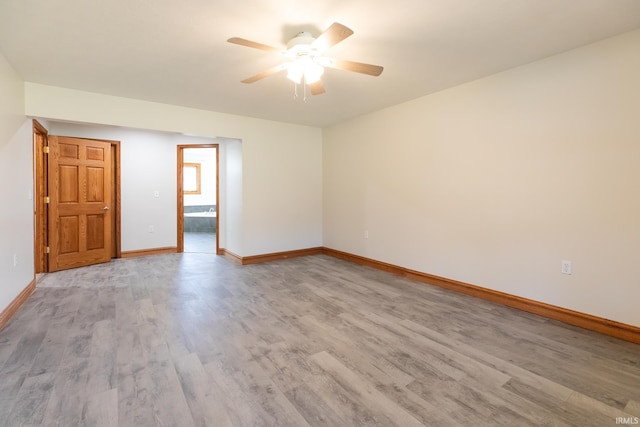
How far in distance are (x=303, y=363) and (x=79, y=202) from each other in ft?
15.2

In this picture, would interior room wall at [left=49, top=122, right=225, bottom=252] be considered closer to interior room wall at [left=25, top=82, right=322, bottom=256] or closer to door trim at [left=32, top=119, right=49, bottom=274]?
interior room wall at [left=25, top=82, right=322, bottom=256]

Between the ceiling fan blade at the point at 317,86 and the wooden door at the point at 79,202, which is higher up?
the ceiling fan blade at the point at 317,86

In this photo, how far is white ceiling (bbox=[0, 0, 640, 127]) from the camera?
1.97 metres

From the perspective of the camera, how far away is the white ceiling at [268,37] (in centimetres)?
197

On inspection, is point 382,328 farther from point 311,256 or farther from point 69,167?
point 69,167

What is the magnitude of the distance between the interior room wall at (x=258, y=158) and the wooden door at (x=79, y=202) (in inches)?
24.5

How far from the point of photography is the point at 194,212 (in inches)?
382

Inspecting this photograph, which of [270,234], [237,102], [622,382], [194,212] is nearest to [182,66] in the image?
[237,102]

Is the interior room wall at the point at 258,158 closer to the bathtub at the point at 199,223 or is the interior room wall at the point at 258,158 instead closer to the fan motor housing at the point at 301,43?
the fan motor housing at the point at 301,43

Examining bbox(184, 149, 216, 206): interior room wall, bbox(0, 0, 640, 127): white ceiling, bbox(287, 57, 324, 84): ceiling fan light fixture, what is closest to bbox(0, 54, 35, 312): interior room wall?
bbox(0, 0, 640, 127): white ceiling

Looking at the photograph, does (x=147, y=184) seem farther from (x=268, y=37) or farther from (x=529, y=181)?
(x=529, y=181)

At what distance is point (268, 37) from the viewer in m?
2.34

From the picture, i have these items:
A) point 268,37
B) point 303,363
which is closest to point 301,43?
point 268,37
